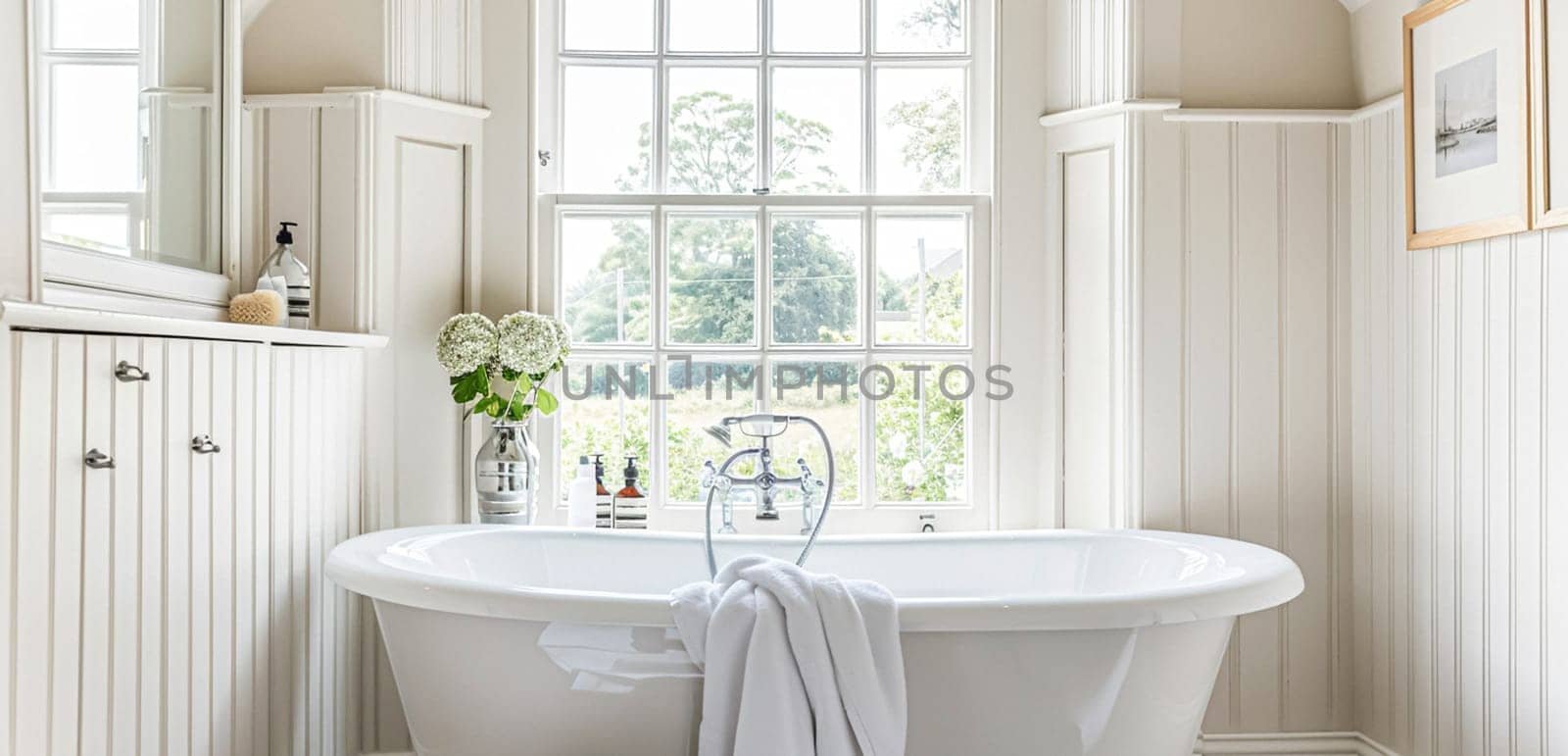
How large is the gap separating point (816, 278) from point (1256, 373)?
1119 millimetres

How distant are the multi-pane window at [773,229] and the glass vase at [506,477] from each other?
0.80 feet

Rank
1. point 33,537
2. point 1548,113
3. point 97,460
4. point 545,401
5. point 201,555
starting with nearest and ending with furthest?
point 33,537 → point 97,460 → point 201,555 → point 1548,113 → point 545,401

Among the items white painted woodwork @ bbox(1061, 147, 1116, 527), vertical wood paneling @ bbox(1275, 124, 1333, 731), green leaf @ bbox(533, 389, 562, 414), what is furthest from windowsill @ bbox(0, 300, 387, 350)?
vertical wood paneling @ bbox(1275, 124, 1333, 731)

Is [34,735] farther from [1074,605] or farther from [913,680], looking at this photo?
[1074,605]

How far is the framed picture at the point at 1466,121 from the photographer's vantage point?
1939mm

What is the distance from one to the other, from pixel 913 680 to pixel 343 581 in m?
1.01

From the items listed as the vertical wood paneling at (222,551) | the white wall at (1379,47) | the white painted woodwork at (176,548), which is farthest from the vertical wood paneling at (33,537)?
the white wall at (1379,47)

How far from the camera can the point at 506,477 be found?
244 cm

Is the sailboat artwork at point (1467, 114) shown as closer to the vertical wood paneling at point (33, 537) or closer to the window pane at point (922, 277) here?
the window pane at point (922, 277)

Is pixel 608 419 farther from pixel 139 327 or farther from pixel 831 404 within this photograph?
pixel 139 327

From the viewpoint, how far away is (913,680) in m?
1.64

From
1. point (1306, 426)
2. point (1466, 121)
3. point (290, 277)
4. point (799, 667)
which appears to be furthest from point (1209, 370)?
point (290, 277)

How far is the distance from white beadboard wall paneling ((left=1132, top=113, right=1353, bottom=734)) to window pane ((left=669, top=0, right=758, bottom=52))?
3.52ft

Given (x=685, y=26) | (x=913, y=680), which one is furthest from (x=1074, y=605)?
(x=685, y=26)
